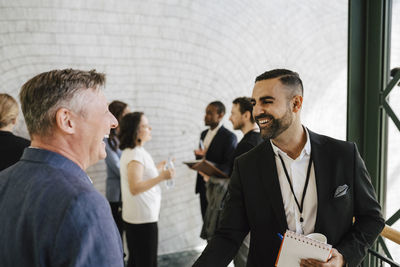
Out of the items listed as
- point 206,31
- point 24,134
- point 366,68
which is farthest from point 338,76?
point 24,134

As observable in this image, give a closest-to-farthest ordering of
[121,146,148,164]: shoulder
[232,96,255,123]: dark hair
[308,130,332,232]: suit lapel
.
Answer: [308,130,332,232]: suit lapel
[121,146,148,164]: shoulder
[232,96,255,123]: dark hair

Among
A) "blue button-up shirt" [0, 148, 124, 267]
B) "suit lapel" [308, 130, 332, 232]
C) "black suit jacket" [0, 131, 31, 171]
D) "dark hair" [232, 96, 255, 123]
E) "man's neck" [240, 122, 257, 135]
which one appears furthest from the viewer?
"dark hair" [232, 96, 255, 123]

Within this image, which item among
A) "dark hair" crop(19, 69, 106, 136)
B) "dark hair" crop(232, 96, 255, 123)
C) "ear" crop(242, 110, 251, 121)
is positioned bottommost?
"ear" crop(242, 110, 251, 121)

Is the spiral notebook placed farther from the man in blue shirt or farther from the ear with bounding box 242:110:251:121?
the ear with bounding box 242:110:251:121

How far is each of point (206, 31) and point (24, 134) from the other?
250 centimetres

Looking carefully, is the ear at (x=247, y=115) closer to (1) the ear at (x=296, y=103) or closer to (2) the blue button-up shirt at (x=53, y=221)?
Result: (1) the ear at (x=296, y=103)

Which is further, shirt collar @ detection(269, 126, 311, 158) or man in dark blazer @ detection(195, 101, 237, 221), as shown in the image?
man in dark blazer @ detection(195, 101, 237, 221)

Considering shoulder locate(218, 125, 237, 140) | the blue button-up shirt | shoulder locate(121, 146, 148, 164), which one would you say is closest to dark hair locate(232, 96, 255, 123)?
shoulder locate(218, 125, 237, 140)

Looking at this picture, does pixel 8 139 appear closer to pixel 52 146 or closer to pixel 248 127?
pixel 52 146

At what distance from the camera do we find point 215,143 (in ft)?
12.6

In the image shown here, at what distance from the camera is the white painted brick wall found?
3.52 m

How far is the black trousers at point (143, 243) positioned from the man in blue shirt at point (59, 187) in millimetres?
2025

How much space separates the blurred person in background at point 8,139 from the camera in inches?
89.0

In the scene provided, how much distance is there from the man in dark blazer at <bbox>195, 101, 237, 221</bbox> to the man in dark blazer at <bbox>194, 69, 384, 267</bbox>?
1.88 metres
